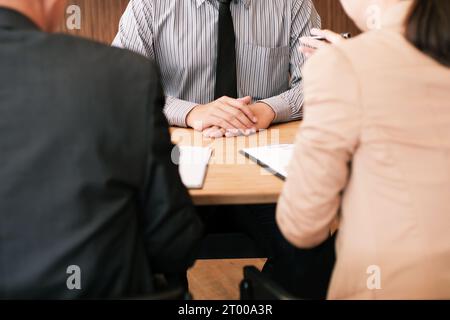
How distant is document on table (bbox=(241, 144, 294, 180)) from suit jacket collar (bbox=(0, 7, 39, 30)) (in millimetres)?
597

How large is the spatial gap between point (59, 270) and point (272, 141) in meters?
0.79

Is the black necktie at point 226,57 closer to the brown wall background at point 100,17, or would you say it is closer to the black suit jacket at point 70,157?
the black suit jacket at point 70,157

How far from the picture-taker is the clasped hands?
1568 mm

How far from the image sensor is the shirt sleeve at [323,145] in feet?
2.82

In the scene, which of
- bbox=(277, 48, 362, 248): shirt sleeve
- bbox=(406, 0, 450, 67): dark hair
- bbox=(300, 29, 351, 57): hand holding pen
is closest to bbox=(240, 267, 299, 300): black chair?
bbox=(277, 48, 362, 248): shirt sleeve

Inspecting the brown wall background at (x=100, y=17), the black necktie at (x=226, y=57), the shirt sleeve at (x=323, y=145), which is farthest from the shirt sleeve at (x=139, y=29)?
the brown wall background at (x=100, y=17)

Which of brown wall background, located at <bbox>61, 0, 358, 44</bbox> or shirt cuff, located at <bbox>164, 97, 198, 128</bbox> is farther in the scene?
brown wall background, located at <bbox>61, 0, 358, 44</bbox>

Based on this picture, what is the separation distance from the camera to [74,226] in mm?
849

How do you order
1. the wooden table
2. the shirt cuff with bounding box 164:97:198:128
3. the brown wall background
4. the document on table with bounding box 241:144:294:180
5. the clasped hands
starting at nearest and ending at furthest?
the wooden table, the document on table with bounding box 241:144:294:180, the clasped hands, the shirt cuff with bounding box 164:97:198:128, the brown wall background

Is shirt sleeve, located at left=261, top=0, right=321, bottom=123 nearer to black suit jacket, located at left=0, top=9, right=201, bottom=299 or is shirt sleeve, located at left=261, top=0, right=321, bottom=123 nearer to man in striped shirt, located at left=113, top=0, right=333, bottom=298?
man in striped shirt, located at left=113, top=0, right=333, bottom=298

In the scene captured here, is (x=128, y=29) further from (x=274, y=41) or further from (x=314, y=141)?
(x=314, y=141)

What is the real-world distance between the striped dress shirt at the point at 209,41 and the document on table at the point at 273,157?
0.47 meters

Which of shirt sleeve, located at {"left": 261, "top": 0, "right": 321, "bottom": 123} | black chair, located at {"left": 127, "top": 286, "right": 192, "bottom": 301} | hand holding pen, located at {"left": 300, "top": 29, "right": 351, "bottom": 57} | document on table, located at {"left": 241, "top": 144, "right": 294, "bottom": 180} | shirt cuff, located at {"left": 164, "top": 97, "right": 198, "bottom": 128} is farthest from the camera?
shirt sleeve, located at {"left": 261, "top": 0, "right": 321, "bottom": 123}

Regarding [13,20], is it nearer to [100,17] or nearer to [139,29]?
[139,29]
